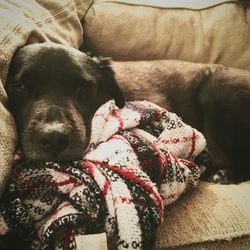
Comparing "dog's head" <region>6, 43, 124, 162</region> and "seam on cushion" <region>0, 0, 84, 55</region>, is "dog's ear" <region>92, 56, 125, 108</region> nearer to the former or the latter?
"dog's head" <region>6, 43, 124, 162</region>

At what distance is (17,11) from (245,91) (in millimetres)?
1309

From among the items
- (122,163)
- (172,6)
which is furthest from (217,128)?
(122,163)

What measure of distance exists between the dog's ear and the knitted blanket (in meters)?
0.43

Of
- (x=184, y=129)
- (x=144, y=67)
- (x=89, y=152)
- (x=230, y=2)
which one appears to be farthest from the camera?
(x=230, y=2)

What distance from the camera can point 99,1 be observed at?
2500mm

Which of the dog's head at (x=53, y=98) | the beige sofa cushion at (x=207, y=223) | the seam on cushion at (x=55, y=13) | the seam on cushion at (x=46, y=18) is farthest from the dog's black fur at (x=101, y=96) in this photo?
the beige sofa cushion at (x=207, y=223)

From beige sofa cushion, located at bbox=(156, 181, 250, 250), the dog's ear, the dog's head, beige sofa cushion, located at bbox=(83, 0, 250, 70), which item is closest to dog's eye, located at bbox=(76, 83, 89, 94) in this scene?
the dog's head

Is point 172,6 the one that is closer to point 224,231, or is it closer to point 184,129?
point 184,129

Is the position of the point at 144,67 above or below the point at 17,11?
below

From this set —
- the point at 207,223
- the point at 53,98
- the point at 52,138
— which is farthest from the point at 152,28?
the point at 207,223

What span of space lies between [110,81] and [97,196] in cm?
89

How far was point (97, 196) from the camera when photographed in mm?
1169

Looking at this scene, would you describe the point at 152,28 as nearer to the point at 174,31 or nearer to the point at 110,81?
the point at 174,31

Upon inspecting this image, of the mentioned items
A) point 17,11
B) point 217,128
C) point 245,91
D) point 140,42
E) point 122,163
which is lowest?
point 217,128
